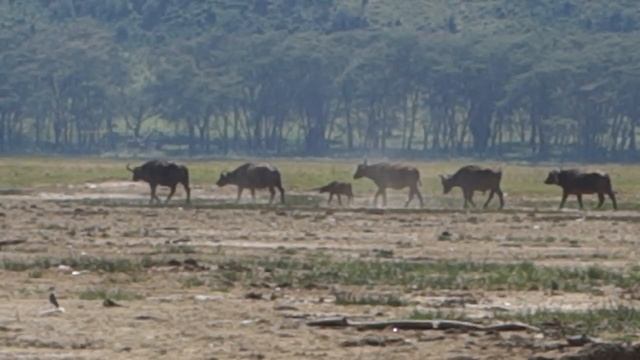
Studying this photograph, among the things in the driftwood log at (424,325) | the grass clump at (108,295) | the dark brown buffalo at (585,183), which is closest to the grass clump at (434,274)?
the grass clump at (108,295)

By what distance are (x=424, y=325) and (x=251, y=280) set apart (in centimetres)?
679

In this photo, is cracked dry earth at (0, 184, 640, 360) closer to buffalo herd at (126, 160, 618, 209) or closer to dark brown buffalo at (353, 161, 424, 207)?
buffalo herd at (126, 160, 618, 209)

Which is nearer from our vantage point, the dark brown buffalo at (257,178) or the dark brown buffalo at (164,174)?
the dark brown buffalo at (164,174)

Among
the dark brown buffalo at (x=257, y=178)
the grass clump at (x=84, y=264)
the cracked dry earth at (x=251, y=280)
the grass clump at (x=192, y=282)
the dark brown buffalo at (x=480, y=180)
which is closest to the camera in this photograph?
the cracked dry earth at (x=251, y=280)

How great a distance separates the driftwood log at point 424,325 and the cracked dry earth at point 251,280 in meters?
0.18

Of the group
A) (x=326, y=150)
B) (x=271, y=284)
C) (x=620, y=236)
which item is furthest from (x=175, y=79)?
(x=271, y=284)

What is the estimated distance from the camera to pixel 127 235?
3700 centimetres

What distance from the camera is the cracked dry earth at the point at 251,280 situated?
18.2 metres

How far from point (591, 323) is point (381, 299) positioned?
3474 mm

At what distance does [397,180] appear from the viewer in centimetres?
5841

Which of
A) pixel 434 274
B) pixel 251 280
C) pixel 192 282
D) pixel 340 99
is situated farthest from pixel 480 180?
pixel 340 99

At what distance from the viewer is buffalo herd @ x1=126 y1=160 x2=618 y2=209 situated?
55.9 meters

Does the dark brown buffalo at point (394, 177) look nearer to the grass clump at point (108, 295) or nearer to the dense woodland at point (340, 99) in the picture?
the grass clump at point (108, 295)

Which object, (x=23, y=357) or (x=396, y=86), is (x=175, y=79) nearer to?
(x=396, y=86)
